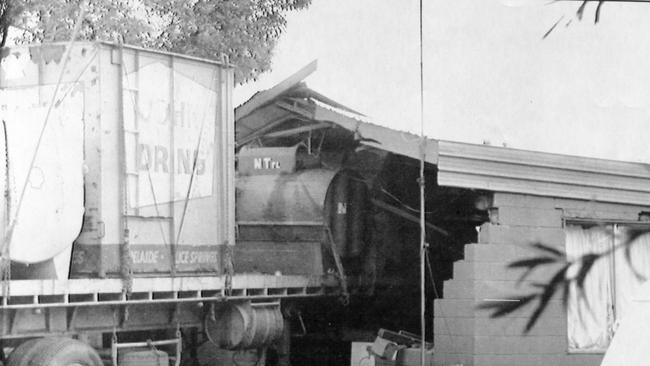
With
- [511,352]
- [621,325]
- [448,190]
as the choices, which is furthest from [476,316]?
[621,325]

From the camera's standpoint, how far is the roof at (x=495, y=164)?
1170cm

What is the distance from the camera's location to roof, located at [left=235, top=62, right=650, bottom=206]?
11695 mm

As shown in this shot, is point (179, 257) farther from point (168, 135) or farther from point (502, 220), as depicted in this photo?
point (502, 220)

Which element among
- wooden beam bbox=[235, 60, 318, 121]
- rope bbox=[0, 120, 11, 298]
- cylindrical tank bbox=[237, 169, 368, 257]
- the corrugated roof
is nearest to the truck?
rope bbox=[0, 120, 11, 298]

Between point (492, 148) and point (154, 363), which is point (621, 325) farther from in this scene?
point (492, 148)

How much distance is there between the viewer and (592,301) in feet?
40.8

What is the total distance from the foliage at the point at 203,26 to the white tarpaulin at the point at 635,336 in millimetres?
10411

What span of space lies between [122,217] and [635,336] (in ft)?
25.7

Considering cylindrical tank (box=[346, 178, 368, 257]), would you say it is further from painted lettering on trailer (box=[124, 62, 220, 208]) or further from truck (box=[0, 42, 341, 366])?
painted lettering on trailer (box=[124, 62, 220, 208])

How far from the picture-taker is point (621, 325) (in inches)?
135

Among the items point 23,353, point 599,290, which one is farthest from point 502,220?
point 23,353

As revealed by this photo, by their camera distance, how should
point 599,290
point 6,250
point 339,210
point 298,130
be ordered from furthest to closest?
1. point 298,130
2. point 339,210
3. point 599,290
4. point 6,250

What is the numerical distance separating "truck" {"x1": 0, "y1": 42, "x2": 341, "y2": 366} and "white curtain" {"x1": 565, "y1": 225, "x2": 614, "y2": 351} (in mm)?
2914

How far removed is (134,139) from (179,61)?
3.45ft
